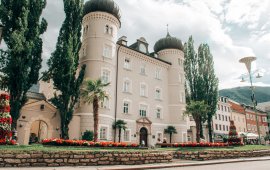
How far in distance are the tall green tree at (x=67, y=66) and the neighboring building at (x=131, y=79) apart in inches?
111

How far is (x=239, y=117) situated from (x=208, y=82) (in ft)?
122

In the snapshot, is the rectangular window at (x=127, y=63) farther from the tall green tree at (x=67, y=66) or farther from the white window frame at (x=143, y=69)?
the tall green tree at (x=67, y=66)

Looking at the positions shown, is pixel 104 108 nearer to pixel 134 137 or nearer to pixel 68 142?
pixel 134 137

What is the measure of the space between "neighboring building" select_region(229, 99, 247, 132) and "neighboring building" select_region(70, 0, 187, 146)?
32.4 m

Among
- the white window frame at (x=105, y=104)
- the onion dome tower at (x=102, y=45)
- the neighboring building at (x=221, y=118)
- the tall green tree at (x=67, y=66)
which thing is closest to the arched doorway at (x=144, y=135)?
the onion dome tower at (x=102, y=45)

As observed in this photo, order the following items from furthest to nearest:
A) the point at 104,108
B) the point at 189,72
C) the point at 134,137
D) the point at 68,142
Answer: the point at 189,72 < the point at 134,137 < the point at 104,108 < the point at 68,142

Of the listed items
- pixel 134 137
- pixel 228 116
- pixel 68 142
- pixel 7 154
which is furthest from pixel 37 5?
pixel 228 116

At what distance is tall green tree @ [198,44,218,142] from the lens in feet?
117

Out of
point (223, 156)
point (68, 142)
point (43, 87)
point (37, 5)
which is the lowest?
point (223, 156)

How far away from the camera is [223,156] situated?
2009 cm

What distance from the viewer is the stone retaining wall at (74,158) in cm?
1162

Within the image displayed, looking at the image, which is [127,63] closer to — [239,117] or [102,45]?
[102,45]

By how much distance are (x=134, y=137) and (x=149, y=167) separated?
19.6m

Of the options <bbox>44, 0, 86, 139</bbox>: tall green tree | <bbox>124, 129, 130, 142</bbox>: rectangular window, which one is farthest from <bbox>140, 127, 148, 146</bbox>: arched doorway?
<bbox>44, 0, 86, 139</bbox>: tall green tree
